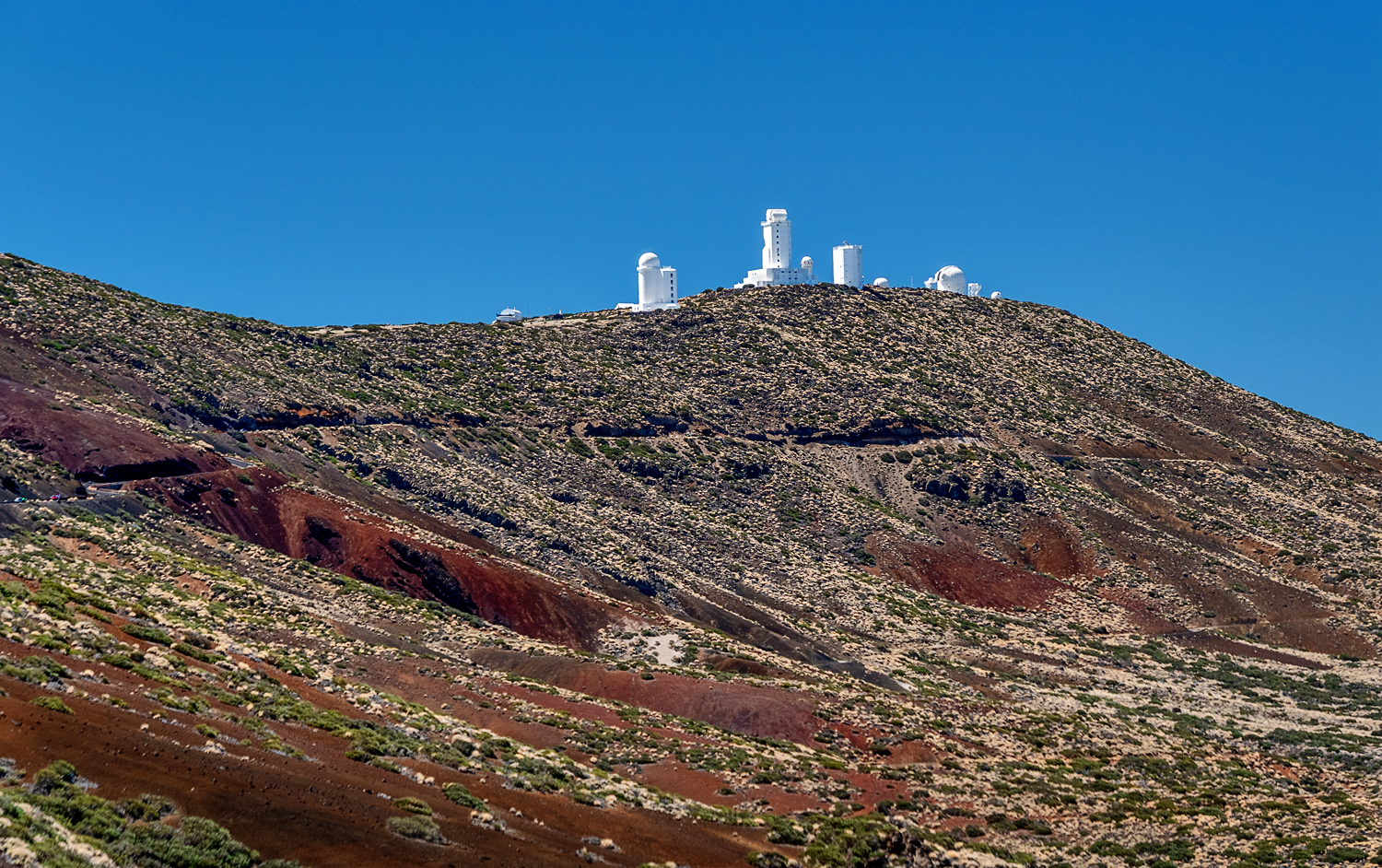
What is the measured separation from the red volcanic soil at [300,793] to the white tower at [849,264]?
8416 centimetres

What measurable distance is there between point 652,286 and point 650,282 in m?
0.31

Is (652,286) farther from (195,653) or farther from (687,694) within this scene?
(195,653)

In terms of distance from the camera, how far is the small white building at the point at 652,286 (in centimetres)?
9475

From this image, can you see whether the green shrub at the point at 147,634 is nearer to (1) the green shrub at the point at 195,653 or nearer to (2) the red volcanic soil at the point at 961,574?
(1) the green shrub at the point at 195,653

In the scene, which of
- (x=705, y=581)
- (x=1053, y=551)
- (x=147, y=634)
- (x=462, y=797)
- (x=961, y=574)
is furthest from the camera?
(x=1053, y=551)

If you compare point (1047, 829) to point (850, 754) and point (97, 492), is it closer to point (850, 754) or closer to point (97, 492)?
point (850, 754)

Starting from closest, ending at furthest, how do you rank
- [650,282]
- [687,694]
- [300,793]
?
1. [300,793]
2. [687,694]
3. [650,282]

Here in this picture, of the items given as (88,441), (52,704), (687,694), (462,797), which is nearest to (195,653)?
(462,797)

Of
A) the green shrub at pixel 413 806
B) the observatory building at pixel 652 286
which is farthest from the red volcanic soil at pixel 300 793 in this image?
the observatory building at pixel 652 286

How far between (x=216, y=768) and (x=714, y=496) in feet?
169

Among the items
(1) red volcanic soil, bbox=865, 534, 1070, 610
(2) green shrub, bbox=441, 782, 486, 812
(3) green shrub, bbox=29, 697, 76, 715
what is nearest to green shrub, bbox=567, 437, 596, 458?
(1) red volcanic soil, bbox=865, 534, 1070, 610

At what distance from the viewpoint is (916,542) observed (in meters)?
66.5

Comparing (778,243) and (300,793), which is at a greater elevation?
(778,243)

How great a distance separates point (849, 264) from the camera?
10325 cm
